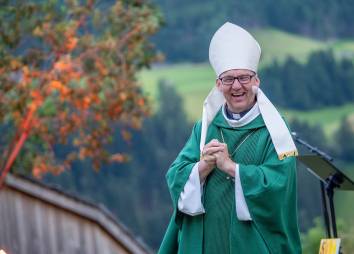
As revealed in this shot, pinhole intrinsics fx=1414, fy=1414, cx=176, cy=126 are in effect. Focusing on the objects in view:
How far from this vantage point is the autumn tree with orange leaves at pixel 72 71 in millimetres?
15742

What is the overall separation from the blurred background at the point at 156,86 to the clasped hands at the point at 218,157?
901 centimetres

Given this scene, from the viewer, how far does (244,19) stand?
89.4 feet

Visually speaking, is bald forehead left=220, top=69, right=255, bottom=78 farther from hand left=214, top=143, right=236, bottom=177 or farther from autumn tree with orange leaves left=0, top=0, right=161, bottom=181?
autumn tree with orange leaves left=0, top=0, right=161, bottom=181

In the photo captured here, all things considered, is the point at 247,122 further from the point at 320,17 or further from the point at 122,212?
the point at 122,212

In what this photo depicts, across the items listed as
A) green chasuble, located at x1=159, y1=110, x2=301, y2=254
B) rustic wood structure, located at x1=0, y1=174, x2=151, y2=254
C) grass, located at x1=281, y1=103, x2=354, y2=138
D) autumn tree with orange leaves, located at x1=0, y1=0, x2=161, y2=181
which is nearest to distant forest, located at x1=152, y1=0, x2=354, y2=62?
grass, located at x1=281, y1=103, x2=354, y2=138

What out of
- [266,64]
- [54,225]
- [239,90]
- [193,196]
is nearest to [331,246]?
[193,196]

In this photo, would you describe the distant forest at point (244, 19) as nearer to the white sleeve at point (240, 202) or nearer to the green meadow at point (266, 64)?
the green meadow at point (266, 64)

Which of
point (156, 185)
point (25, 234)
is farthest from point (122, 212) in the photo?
point (25, 234)

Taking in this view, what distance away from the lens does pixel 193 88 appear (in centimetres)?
2981

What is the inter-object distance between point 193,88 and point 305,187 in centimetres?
549

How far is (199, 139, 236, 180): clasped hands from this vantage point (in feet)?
23.1

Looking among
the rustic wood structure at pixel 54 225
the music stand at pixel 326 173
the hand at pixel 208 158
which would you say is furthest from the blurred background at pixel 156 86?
the hand at pixel 208 158

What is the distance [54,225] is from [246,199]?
7110mm

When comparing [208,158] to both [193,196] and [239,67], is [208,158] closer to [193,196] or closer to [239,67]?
[193,196]
